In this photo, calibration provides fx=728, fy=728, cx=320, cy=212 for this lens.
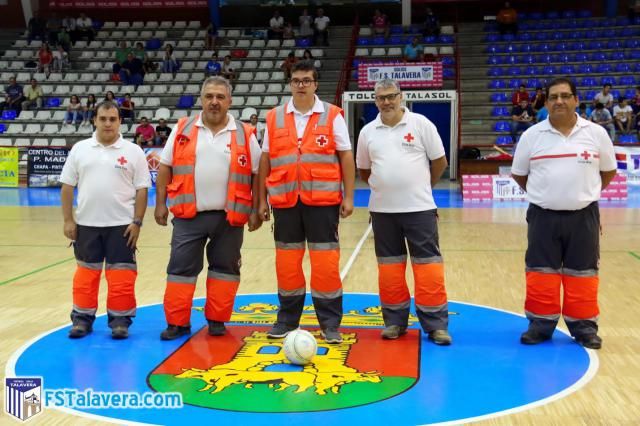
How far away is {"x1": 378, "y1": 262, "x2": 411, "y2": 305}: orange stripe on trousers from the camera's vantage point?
5.16 metres

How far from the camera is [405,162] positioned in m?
5.02

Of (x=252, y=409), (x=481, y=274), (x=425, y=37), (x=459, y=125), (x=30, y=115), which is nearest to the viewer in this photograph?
(x=252, y=409)

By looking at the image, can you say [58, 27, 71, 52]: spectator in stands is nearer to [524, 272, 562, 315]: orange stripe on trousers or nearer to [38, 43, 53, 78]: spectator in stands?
[38, 43, 53, 78]: spectator in stands

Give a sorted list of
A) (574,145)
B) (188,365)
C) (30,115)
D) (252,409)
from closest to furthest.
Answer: (252,409)
(188,365)
(574,145)
(30,115)

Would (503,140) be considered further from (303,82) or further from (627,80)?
(303,82)

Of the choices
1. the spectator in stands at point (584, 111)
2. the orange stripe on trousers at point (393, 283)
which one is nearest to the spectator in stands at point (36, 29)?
the spectator in stands at point (584, 111)

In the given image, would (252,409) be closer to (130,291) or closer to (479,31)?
(130,291)

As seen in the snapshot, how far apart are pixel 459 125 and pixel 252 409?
17.5 meters

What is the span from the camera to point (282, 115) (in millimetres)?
5031

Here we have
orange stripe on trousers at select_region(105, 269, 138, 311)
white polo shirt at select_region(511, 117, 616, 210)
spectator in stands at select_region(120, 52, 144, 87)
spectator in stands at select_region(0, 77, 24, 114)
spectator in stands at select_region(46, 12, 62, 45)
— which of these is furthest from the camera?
spectator in stands at select_region(46, 12, 62, 45)

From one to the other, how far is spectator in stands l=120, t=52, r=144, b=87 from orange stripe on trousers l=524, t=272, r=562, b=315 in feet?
68.6

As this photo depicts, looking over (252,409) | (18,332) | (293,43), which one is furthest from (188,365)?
(293,43)

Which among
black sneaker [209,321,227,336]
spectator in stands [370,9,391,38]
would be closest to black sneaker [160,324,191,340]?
black sneaker [209,321,227,336]

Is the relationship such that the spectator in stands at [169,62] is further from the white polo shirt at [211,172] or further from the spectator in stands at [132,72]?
the white polo shirt at [211,172]
